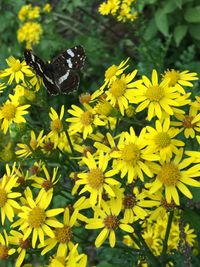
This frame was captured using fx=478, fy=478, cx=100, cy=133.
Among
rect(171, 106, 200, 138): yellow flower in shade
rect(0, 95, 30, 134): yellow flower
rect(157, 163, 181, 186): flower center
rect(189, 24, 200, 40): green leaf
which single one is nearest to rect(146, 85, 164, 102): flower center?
rect(171, 106, 200, 138): yellow flower in shade

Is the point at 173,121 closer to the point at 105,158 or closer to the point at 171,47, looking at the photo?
the point at 105,158

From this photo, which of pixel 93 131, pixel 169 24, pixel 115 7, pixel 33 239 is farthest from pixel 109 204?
pixel 169 24

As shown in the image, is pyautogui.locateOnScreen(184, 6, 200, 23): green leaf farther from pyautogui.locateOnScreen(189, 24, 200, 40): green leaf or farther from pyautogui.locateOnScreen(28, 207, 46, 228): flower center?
pyautogui.locateOnScreen(28, 207, 46, 228): flower center

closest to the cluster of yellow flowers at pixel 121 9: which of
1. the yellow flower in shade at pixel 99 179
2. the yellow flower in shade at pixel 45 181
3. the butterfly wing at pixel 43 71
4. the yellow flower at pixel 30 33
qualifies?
the butterfly wing at pixel 43 71

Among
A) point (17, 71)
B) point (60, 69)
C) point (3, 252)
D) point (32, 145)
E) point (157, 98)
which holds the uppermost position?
point (60, 69)

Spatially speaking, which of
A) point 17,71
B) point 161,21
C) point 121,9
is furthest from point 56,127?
point 161,21

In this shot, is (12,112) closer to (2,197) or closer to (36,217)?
(2,197)

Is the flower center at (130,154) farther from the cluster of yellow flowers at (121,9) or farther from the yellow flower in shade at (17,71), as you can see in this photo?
the cluster of yellow flowers at (121,9)
